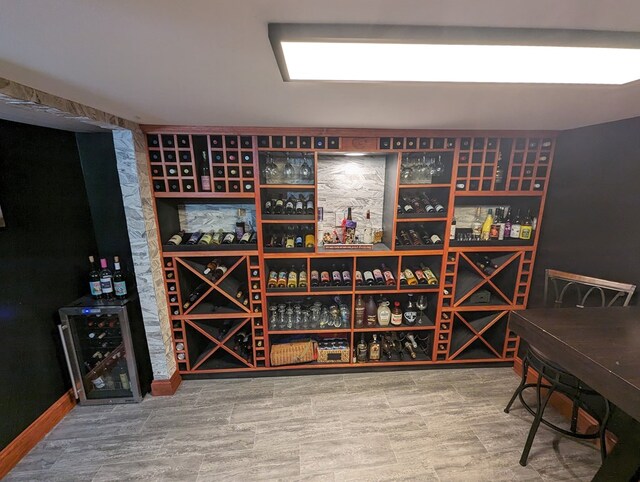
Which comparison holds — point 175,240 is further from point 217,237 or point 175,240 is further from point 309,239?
point 309,239

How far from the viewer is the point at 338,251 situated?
2135mm

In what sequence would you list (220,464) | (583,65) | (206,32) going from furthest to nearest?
(220,464) → (583,65) → (206,32)

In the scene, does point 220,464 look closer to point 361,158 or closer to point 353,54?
point 353,54

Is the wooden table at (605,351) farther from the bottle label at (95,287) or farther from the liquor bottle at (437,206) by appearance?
the bottle label at (95,287)

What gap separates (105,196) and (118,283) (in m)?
0.71

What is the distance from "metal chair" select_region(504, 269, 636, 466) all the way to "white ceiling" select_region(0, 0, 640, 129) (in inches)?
40.4

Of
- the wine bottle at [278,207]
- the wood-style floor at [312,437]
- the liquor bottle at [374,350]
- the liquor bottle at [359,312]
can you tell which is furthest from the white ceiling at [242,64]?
the wood-style floor at [312,437]

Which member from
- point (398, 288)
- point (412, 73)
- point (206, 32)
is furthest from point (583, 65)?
point (398, 288)

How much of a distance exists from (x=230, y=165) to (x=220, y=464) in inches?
77.3

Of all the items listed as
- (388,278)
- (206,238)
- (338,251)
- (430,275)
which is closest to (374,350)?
(388,278)

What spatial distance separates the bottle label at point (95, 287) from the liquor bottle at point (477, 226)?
10.0ft

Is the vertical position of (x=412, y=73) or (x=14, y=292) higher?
(x=412, y=73)

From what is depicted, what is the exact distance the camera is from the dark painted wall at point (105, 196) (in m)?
2.01

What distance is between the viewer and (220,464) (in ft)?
5.25
